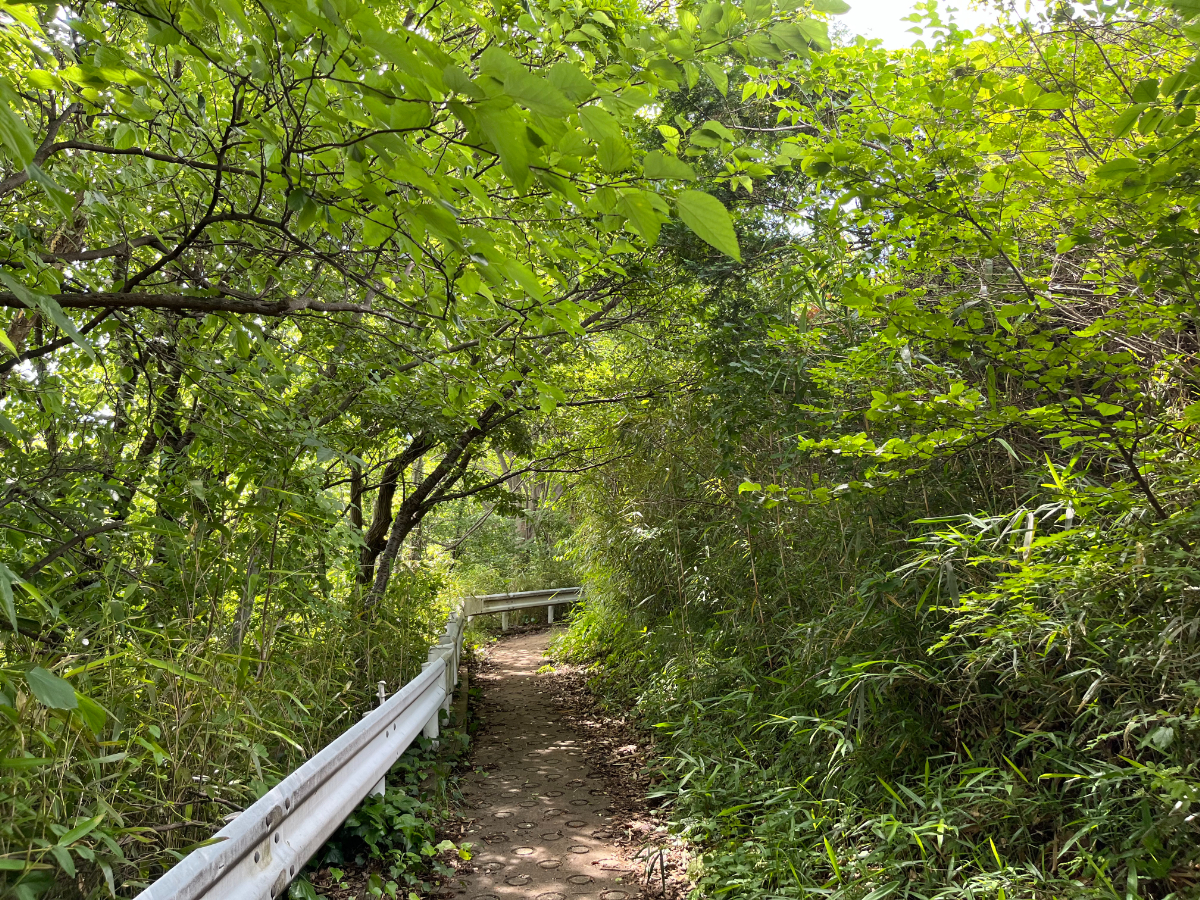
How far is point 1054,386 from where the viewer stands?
2867 millimetres

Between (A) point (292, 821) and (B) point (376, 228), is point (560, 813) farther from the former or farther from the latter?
(B) point (376, 228)

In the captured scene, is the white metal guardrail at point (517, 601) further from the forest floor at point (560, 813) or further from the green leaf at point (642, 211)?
the green leaf at point (642, 211)

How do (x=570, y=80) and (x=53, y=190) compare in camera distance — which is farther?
(x=53, y=190)

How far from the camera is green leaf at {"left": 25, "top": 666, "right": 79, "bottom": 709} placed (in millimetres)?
1135

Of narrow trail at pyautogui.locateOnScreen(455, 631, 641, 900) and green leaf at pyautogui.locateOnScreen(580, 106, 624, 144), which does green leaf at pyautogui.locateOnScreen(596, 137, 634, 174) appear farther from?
narrow trail at pyautogui.locateOnScreen(455, 631, 641, 900)

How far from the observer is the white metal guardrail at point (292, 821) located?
199cm

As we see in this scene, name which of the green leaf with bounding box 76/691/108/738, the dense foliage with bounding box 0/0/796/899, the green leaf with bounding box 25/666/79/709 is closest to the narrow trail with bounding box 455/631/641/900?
the dense foliage with bounding box 0/0/796/899

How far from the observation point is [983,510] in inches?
153

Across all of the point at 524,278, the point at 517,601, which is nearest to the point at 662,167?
the point at 524,278

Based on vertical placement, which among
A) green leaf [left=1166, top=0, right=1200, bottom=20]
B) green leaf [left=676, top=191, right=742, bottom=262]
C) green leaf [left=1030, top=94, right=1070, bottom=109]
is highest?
green leaf [left=1030, top=94, right=1070, bottom=109]

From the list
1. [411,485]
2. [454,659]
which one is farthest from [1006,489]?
[411,485]

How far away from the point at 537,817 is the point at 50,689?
4.21 meters

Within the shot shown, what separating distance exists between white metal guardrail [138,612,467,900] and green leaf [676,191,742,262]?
1947mm

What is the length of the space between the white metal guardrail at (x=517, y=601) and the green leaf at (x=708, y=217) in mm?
11735
